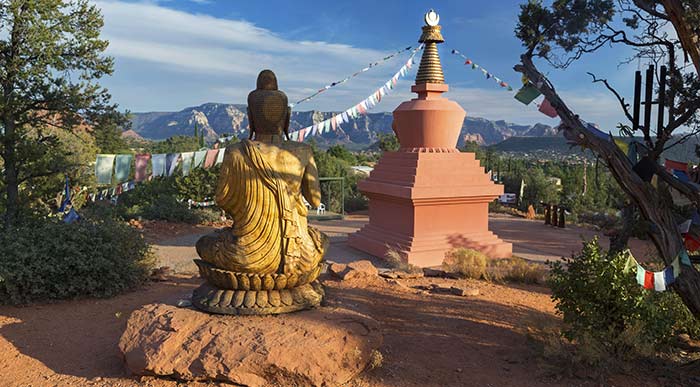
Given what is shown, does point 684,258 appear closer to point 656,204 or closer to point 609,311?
point 656,204

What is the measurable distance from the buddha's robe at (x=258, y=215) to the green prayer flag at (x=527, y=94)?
3.31 meters

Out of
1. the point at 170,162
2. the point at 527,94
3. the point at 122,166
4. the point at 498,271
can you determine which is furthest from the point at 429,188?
the point at 122,166

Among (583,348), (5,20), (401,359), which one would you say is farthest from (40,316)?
(583,348)

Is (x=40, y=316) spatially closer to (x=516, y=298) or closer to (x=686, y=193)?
(x=516, y=298)

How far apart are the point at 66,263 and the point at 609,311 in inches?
247

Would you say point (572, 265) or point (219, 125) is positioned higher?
point (219, 125)

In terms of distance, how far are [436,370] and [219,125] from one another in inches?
4727

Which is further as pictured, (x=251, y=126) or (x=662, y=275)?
→ (x=251, y=126)

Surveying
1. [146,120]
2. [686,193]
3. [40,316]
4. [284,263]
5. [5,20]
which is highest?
[146,120]

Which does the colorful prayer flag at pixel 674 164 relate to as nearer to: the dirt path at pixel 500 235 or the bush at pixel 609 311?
the dirt path at pixel 500 235

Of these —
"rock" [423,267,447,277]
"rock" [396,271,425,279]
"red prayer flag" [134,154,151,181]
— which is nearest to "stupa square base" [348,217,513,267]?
"rock" [423,267,447,277]

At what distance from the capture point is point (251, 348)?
3.72m

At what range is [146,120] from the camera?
6403 inches

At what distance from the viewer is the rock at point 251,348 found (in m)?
3.67
